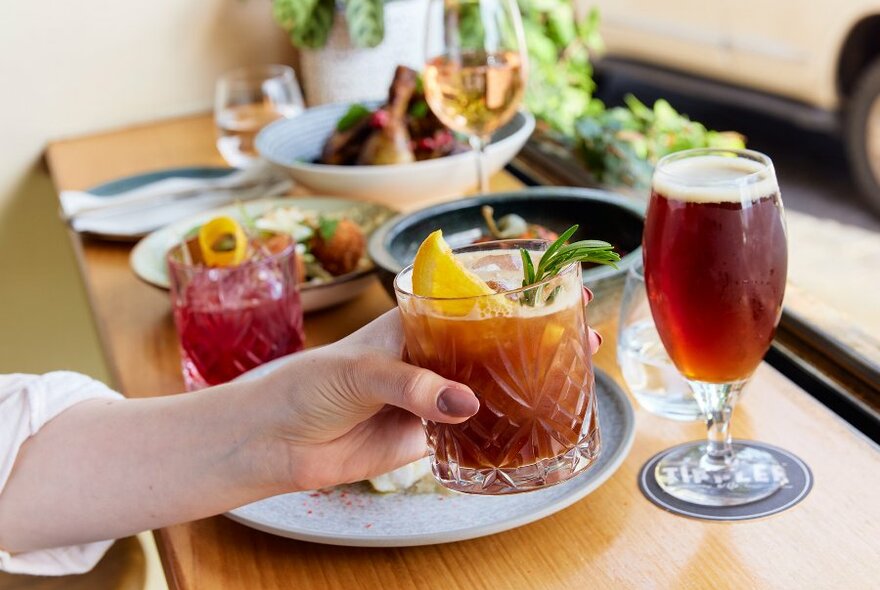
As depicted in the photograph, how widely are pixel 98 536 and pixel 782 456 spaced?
63 cm

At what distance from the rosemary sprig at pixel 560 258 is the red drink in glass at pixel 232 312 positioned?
54 centimetres

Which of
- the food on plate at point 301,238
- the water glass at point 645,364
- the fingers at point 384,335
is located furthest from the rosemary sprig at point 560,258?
the food on plate at point 301,238

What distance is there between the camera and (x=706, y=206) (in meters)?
0.87

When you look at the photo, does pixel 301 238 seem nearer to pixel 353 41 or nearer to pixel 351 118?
pixel 351 118

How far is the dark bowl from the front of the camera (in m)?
1.30

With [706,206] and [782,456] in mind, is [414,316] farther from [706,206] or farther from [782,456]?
[782,456]

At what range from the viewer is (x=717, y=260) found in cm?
88

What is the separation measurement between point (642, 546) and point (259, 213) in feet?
3.14

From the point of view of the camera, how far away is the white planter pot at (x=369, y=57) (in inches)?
85.4

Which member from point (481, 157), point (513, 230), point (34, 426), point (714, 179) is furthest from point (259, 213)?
point (714, 179)

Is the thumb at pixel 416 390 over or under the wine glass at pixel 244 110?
over


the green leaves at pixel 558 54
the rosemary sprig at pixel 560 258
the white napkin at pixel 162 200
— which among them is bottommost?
the green leaves at pixel 558 54

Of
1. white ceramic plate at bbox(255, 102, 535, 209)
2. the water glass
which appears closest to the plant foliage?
white ceramic plate at bbox(255, 102, 535, 209)

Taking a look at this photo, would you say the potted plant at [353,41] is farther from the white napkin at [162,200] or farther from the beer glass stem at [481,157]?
the beer glass stem at [481,157]
